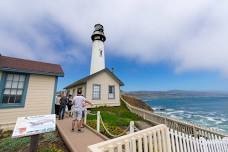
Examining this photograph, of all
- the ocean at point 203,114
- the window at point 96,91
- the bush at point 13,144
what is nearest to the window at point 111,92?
the window at point 96,91

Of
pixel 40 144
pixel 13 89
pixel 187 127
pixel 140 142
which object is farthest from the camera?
pixel 187 127

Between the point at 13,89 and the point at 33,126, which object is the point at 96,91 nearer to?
the point at 13,89

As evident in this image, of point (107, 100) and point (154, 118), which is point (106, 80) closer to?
point (107, 100)

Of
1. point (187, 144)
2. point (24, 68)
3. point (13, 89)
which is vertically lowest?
point (187, 144)

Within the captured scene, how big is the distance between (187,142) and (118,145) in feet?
9.44

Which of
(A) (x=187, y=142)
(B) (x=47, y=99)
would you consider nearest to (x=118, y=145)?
(A) (x=187, y=142)

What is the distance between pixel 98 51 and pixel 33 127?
21.9 m

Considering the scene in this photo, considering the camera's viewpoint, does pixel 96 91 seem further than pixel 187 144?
Yes

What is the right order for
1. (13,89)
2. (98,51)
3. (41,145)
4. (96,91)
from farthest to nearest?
(98,51), (96,91), (13,89), (41,145)

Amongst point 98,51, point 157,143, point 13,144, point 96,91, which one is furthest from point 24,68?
point 98,51

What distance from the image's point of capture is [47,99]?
367 inches

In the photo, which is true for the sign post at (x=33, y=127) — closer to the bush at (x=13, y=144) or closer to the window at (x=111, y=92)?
the bush at (x=13, y=144)

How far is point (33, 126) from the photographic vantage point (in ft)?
13.0

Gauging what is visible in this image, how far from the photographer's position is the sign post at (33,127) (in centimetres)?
373
